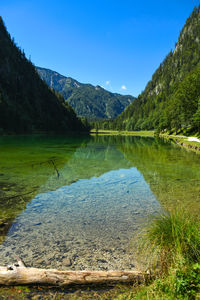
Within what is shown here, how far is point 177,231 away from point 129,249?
2457mm

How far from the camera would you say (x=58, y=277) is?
4.71 metres

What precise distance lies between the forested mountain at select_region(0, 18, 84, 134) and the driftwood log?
10400 cm

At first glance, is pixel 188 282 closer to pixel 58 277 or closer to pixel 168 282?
pixel 168 282

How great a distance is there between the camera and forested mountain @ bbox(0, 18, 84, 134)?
400ft

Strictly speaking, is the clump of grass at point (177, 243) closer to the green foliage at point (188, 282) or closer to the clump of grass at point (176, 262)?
the clump of grass at point (176, 262)

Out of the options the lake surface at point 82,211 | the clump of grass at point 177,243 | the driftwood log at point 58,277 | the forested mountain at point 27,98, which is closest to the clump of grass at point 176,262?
the clump of grass at point 177,243

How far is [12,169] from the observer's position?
20.1m

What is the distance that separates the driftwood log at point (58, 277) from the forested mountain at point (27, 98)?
341 feet

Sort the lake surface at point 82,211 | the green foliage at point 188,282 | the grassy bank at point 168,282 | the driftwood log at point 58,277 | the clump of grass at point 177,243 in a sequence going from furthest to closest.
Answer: the lake surface at point 82,211
the driftwood log at point 58,277
the clump of grass at point 177,243
the grassy bank at point 168,282
the green foliage at point 188,282

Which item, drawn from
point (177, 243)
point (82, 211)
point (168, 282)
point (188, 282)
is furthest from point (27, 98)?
point (188, 282)

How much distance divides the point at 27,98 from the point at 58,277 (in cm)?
15171

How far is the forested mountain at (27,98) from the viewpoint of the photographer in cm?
12203

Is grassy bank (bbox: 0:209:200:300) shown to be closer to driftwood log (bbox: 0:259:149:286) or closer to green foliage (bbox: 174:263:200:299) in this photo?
green foliage (bbox: 174:263:200:299)

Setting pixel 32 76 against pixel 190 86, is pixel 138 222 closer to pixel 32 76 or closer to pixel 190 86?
pixel 190 86
